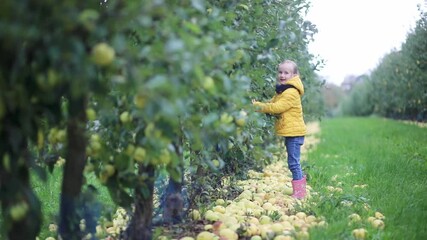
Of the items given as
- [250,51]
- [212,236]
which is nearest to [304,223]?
[212,236]

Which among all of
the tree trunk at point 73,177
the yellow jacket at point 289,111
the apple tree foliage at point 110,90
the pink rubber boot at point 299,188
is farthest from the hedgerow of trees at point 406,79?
the tree trunk at point 73,177

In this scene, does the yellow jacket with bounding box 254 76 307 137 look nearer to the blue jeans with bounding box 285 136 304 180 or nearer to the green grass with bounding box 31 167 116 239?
the blue jeans with bounding box 285 136 304 180

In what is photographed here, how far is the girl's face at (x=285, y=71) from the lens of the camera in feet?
15.4

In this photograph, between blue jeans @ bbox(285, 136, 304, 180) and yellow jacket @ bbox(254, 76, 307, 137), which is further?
blue jeans @ bbox(285, 136, 304, 180)

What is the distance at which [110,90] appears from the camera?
2613 mm

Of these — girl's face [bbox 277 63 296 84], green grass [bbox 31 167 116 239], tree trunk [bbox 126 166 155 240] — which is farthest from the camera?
girl's face [bbox 277 63 296 84]

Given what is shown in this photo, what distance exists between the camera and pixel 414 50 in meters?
13.9

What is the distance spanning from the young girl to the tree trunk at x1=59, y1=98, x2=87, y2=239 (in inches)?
97.8

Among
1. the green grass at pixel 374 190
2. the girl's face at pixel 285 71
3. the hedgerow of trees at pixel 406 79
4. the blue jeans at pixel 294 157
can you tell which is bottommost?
the green grass at pixel 374 190

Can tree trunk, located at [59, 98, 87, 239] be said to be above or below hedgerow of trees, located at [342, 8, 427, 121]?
below

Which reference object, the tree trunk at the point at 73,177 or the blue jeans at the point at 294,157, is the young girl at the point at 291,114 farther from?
the tree trunk at the point at 73,177

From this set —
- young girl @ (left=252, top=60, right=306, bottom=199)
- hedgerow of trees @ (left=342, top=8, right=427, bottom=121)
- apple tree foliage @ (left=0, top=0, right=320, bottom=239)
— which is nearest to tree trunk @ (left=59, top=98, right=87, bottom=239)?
apple tree foliage @ (left=0, top=0, right=320, bottom=239)

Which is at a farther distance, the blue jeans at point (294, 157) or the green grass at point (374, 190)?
the blue jeans at point (294, 157)

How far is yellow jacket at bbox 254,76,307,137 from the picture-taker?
15.5 feet
